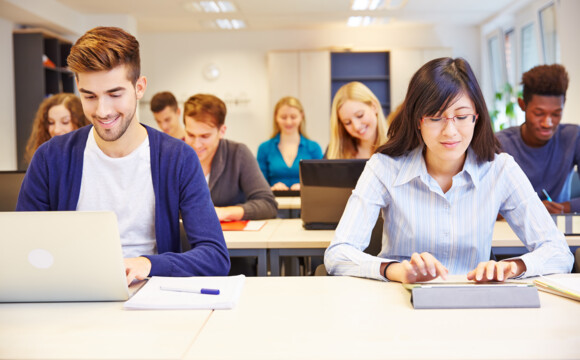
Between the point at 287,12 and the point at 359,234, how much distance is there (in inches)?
256

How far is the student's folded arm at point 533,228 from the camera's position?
64.2 inches

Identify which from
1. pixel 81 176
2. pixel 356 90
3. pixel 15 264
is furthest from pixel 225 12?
pixel 15 264

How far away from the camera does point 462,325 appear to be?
1.20 meters

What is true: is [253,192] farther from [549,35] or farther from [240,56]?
[240,56]

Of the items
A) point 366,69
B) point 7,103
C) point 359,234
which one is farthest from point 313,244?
point 366,69

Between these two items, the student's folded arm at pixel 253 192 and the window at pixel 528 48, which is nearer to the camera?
the student's folded arm at pixel 253 192

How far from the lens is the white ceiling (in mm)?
7270

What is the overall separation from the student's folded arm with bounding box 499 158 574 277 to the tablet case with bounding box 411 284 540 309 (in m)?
0.28

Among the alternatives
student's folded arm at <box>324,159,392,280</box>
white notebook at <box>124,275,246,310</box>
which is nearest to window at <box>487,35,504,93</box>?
student's folded arm at <box>324,159,392,280</box>

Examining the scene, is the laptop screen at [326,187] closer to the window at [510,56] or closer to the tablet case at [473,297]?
the tablet case at [473,297]

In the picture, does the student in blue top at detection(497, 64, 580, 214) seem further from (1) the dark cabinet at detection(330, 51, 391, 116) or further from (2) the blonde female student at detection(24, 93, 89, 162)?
(1) the dark cabinet at detection(330, 51, 391, 116)

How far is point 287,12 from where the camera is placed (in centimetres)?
782

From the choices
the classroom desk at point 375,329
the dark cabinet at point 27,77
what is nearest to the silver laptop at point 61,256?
the classroom desk at point 375,329

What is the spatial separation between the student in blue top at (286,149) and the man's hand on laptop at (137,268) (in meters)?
3.66
